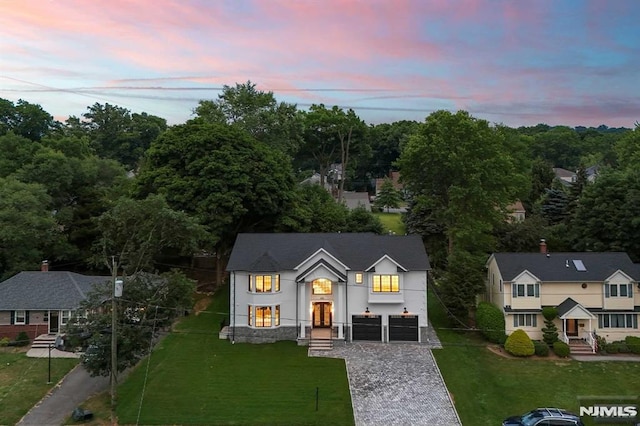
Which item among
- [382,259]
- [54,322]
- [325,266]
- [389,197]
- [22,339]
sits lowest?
[22,339]

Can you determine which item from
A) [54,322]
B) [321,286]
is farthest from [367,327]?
[54,322]

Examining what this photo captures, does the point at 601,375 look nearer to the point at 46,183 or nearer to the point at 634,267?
the point at 634,267

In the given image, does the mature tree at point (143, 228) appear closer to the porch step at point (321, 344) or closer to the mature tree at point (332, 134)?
the porch step at point (321, 344)

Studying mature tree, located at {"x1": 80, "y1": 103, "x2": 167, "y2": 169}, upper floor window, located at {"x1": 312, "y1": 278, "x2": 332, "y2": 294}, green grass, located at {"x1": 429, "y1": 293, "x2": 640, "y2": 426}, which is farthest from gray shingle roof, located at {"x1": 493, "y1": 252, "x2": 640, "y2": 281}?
mature tree, located at {"x1": 80, "y1": 103, "x2": 167, "y2": 169}

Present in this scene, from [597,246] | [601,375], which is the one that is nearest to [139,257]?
[601,375]

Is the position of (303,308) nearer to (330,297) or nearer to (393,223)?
(330,297)

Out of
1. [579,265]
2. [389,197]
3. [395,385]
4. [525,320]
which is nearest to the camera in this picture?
[395,385]

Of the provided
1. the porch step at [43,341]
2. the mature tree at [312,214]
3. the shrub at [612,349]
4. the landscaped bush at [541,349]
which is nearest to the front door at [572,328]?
the shrub at [612,349]
